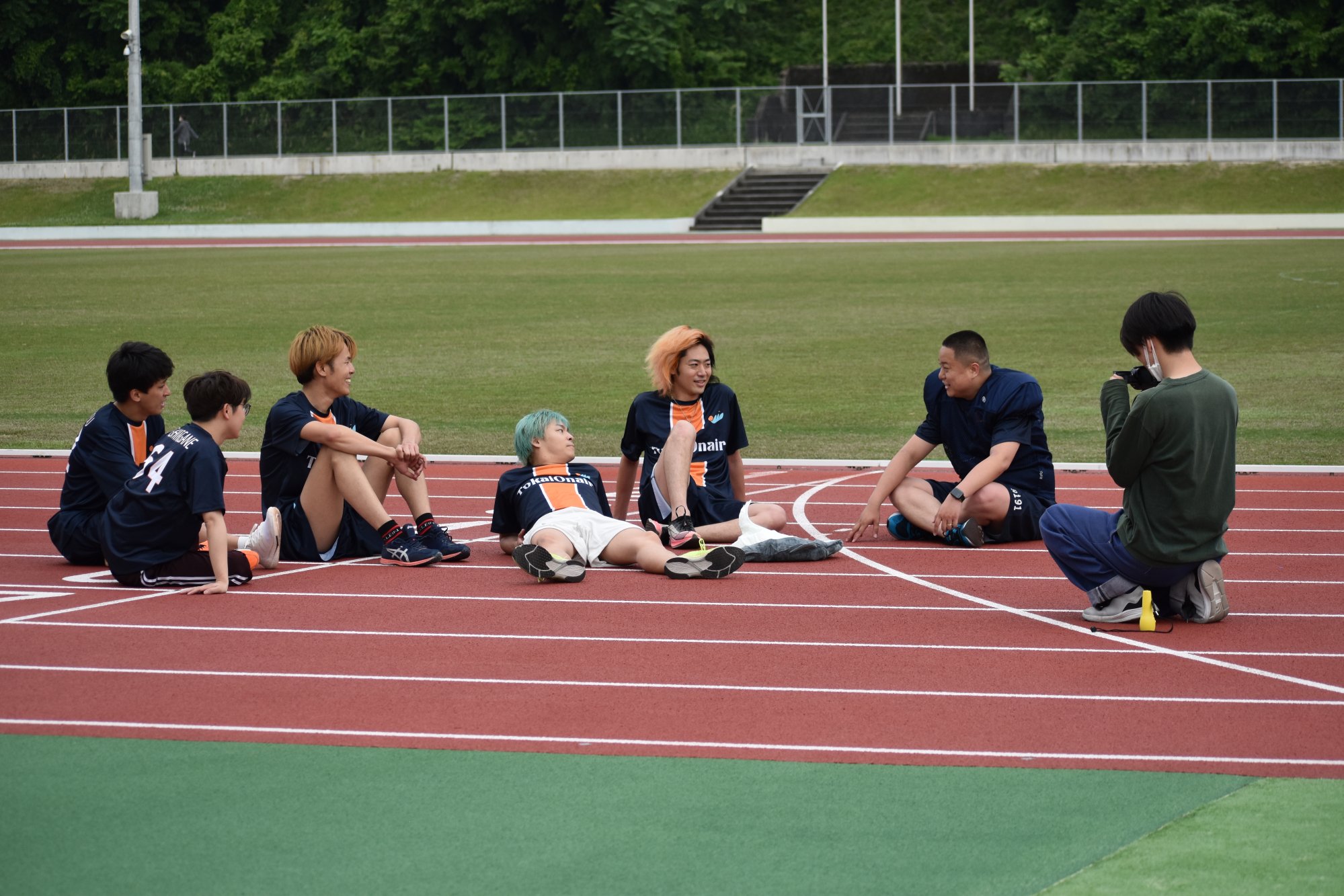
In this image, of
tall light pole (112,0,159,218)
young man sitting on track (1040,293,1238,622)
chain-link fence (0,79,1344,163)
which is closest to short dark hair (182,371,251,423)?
young man sitting on track (1040,293,1238,622)

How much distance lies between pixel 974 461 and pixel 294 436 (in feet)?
11.8

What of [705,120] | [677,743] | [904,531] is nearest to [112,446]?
[677,743]

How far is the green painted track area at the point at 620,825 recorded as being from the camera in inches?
162

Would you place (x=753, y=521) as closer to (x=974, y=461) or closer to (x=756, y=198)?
(x=974, y=461)

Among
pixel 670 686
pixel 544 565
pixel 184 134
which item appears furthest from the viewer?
pixel 184 134

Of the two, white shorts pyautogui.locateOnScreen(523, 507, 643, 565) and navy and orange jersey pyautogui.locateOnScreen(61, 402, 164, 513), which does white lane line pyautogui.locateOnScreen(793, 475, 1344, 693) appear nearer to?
white shorts pyautogui.locateOnScreen(523, 507, 643, 565)

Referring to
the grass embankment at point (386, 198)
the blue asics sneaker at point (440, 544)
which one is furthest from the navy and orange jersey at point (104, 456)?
the grass embankment at point (386, 198)

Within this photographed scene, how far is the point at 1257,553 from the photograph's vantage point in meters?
8.32

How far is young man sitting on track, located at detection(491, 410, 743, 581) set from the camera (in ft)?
25.4

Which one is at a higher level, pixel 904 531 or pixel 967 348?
pixel 967 348

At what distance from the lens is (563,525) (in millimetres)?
8070

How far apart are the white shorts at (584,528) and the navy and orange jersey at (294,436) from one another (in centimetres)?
109

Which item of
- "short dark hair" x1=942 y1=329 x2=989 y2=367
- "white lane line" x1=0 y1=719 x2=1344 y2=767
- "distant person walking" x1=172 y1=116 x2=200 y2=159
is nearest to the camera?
"white lane line" x1=0 y1=719 x2=1344 y2=767

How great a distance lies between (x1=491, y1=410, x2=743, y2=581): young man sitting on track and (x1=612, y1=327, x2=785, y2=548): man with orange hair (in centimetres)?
28
